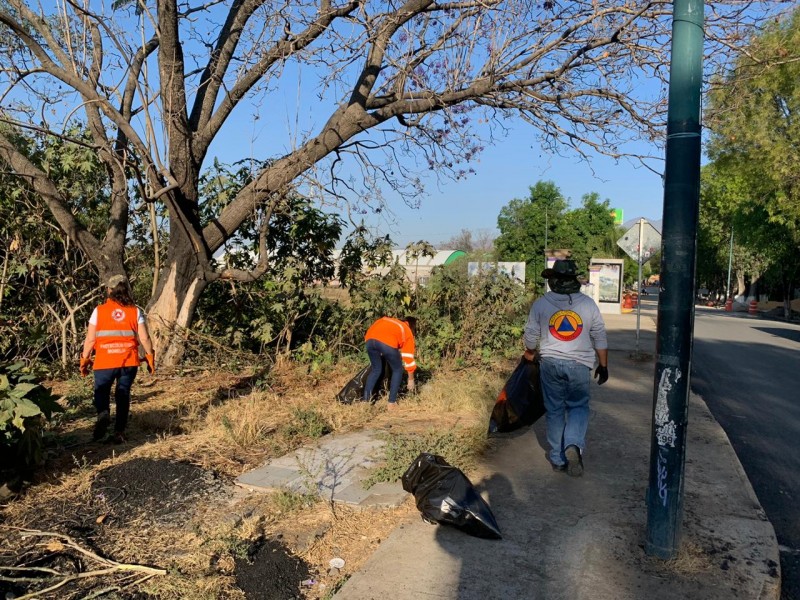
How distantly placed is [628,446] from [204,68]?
8379 mm

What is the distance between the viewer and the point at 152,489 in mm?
4449

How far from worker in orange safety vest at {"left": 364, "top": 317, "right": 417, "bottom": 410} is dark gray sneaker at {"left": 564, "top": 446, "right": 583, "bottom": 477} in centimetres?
273

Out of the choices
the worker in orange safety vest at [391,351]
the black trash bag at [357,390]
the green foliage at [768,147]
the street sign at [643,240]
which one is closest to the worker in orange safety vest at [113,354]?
the black trash bag at [357,390]

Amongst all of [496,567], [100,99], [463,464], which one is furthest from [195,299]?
[496,567]

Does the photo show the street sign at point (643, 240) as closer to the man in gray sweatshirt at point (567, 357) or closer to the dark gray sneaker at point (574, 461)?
the man in gray sweatshirt at point (567, 357)

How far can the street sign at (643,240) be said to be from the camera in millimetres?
13695

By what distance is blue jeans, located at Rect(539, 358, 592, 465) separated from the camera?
4.90 m

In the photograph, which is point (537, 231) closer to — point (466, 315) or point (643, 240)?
point (643, 240)

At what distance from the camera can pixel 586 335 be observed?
195 inches

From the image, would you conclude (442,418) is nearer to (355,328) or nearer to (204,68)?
(355,328)

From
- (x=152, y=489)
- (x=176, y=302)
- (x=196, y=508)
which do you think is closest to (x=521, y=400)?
(x=196, y=508)

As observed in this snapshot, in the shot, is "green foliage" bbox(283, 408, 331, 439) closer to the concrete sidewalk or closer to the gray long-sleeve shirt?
the concrete sidewalk

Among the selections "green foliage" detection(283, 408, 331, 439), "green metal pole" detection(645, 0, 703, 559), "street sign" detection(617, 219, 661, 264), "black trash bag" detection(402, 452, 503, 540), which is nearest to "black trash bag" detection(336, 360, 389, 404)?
"green foliage" detection(283, 408, 331, 439)

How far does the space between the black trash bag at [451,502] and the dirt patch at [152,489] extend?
1566 mm
